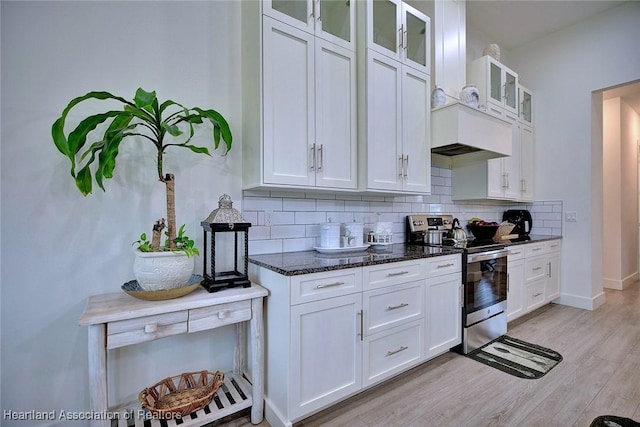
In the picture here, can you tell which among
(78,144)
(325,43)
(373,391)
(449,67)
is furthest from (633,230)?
(78,144)

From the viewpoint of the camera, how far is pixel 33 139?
1.45m

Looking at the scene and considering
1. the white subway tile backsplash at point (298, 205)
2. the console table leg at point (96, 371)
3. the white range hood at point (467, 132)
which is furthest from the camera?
the white range hood at point (467, 132)

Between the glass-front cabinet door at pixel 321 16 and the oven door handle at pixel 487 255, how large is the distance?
1.84 m

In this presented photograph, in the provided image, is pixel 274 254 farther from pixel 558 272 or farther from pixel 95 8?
pixel 558 272

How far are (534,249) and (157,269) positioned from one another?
11.8ft

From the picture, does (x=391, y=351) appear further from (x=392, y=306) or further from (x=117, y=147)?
(x=117, y=147)

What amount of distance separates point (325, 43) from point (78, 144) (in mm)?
1529

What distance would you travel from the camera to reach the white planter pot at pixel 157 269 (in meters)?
1.41

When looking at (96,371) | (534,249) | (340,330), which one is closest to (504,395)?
(340,330)

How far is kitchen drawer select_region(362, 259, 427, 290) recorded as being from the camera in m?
1.80

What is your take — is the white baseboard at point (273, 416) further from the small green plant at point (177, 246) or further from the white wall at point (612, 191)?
the white wall at point (612, 191)

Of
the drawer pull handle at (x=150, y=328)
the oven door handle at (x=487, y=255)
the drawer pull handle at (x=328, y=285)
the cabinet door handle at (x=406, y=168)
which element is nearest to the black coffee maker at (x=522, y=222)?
the oven door handle at (x=487, y=255)

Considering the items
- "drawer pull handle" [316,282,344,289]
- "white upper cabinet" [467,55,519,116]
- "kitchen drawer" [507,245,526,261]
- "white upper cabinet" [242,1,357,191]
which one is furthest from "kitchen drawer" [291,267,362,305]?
"white upper cabinet" [467,55,519,116]

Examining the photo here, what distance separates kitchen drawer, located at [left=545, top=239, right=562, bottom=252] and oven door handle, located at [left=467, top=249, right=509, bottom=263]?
3.68 feet
